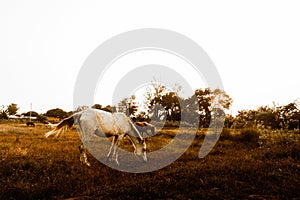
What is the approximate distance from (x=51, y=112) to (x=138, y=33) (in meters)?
102

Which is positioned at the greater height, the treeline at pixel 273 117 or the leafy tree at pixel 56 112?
the leafy tree at pixel 56 112

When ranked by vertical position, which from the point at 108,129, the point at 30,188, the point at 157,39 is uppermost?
the point at 157,39

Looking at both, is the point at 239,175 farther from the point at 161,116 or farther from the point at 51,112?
the point at 51,112

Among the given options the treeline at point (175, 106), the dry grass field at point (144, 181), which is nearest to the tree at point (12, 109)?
the treeline at point (175, 106)

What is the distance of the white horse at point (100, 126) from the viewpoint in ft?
34.7

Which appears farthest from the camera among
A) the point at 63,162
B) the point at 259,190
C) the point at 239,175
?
the point at 63,162

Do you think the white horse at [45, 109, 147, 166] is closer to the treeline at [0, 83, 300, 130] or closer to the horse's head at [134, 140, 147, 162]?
the horse's head at [134, 140, 147, 162]

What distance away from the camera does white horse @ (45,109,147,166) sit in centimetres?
1058

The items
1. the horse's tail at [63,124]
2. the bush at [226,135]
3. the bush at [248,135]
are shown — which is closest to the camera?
the horse's tail at [63,124]

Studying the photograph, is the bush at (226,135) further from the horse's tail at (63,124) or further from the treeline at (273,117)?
the horse's tail at (63,124)

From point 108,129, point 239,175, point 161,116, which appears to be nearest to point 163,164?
point 108,129

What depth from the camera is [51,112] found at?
11244 cm

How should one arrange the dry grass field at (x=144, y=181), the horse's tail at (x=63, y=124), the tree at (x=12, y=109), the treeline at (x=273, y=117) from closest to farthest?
1. the dry grass field at (x=144, y=181)
2. the horse's tail at (x=63, y=124)
3. the treeline at (x=273, y=117)
4. the tree at (x=12, y=109)

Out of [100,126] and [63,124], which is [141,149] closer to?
[100,126]
